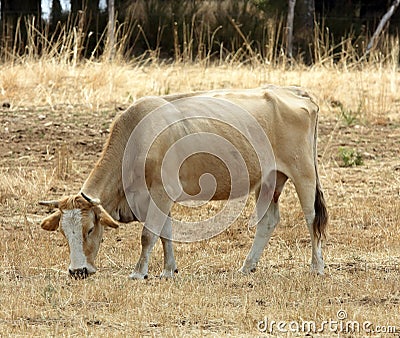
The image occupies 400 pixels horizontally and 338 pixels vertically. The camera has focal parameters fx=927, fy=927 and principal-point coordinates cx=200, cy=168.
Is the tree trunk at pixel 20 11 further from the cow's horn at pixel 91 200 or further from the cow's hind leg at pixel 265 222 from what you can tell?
the cow's horn at pixel 91 200

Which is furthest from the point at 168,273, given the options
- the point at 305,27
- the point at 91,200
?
the point at 305,27

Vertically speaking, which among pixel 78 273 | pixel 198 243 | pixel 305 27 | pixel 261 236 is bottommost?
pixel 305 27

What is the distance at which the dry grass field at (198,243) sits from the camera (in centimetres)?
638

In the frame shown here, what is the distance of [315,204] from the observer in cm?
864

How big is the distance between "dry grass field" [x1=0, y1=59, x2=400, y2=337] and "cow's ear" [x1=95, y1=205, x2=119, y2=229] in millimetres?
465

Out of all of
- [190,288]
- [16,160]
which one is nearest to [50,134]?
[16,160]

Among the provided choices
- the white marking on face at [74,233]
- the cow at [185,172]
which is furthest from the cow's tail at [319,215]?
the white marking on face at [74,233]

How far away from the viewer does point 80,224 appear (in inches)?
292

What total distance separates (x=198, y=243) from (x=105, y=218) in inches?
85.0

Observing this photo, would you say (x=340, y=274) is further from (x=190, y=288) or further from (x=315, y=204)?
(x=190, y=288)

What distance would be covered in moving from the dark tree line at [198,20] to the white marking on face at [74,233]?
1598cm

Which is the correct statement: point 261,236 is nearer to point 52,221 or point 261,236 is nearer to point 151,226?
point 151,226

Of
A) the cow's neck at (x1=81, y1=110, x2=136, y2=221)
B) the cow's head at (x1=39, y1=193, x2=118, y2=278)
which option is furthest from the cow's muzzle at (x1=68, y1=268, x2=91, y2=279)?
the cow's neck at (x1=81, y1=110, x2=136, y2=221)

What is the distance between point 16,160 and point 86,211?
18.4 ft
